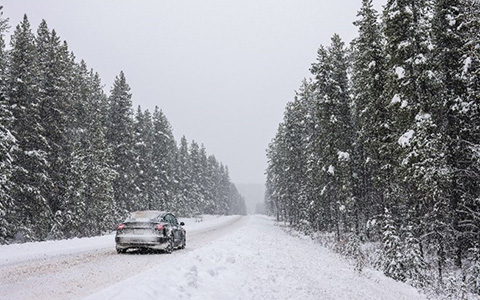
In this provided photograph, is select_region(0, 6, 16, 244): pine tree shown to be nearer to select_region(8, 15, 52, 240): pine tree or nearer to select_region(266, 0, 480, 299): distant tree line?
select_region(8, 15, 52, 240): pine tree

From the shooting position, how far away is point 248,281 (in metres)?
8.91

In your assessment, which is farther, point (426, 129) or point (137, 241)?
point (426, 129)

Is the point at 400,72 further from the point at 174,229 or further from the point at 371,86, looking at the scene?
the point at 174,229

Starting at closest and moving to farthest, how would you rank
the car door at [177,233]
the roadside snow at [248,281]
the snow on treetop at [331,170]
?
1. the roadside snow at [248,281]
2. the car door at [177,233]
3. the snow on treetop at [331,170]

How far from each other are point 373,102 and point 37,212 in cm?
2178

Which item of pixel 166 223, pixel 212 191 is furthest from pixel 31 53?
pixel 212 191

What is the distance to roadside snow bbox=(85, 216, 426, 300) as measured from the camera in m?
6.62

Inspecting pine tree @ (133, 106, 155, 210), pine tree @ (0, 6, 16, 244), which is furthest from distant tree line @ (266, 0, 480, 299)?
pine tree @ (133, 106, 155, 210)

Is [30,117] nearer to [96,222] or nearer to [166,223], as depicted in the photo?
[96,222]

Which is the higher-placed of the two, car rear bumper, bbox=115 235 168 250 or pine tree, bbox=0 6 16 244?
→ pine tree, bbox=0 6 16 244

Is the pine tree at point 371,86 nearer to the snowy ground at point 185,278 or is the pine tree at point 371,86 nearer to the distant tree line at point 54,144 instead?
the snowy ground at point 185,278

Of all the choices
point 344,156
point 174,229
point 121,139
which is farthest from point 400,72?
point 121,139

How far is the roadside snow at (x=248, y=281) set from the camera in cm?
662

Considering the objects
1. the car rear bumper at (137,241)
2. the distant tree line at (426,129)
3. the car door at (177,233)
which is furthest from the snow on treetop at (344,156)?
the car rear bumper at (137,241)
